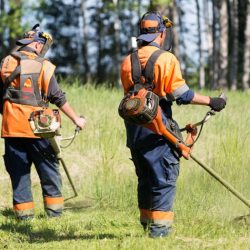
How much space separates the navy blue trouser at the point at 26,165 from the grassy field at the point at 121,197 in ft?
0.82

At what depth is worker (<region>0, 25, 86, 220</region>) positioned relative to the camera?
6664 millimetres

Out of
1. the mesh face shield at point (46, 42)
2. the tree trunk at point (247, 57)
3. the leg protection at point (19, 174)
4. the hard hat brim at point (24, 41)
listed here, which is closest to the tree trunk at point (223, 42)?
the tree trunk at point (247, 57)

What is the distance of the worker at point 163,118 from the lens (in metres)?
5.29

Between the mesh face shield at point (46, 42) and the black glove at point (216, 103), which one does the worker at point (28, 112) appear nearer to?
the mesh face shield at point (46, 42)

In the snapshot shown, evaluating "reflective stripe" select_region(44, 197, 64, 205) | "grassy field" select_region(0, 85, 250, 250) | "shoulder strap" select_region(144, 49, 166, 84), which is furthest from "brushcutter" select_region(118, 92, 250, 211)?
"reflective stripe" select_region(44, 197, 64, 205)

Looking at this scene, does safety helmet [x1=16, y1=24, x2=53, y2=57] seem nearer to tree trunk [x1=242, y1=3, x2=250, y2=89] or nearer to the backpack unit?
the backpack unit

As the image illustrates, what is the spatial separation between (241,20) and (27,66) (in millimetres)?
25720

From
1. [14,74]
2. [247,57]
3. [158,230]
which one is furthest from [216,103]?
[247,57]

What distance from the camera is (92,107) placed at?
38.0 ft

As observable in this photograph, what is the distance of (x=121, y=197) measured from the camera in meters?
7.69

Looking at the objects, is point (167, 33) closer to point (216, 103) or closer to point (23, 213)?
point (216, 103)

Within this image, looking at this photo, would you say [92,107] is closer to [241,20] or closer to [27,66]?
[27,66]

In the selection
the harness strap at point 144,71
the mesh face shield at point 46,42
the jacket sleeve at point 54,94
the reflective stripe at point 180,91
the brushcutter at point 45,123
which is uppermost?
the mesh face shield at point 46,42

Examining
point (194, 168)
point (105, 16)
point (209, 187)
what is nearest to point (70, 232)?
point (209, 187)
